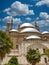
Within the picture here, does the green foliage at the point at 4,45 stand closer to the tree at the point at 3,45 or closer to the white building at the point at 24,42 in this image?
the tree at the point at 3,45

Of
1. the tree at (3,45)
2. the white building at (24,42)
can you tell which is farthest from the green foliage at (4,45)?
the white building at (24,42)

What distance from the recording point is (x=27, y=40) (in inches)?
2158

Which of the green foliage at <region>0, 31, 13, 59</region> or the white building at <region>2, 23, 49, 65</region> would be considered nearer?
the green foliage at <region>0, 31, 13, 59</region>

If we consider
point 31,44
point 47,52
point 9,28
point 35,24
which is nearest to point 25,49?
point 31,44

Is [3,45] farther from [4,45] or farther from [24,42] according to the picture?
[24,42]

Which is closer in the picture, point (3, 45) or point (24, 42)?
point (3, 45)

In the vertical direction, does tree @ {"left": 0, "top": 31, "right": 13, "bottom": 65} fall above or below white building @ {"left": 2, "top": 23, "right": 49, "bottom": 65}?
below

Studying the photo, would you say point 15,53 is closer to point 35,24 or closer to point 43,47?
point 43,47

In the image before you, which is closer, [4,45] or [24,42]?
[4,45]

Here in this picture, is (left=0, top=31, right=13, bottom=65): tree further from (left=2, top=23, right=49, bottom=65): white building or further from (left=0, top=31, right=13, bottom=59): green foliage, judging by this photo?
(left=2, top=23, right=49, bottom=65): white building

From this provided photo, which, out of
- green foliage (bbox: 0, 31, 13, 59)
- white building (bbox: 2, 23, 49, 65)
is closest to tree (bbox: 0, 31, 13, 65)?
green foliage (bbox: 0, 31, 13, 59)

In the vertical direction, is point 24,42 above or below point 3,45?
above

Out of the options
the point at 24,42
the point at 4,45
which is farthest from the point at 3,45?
the point at 24,42

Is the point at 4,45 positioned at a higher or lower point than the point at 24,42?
lower
